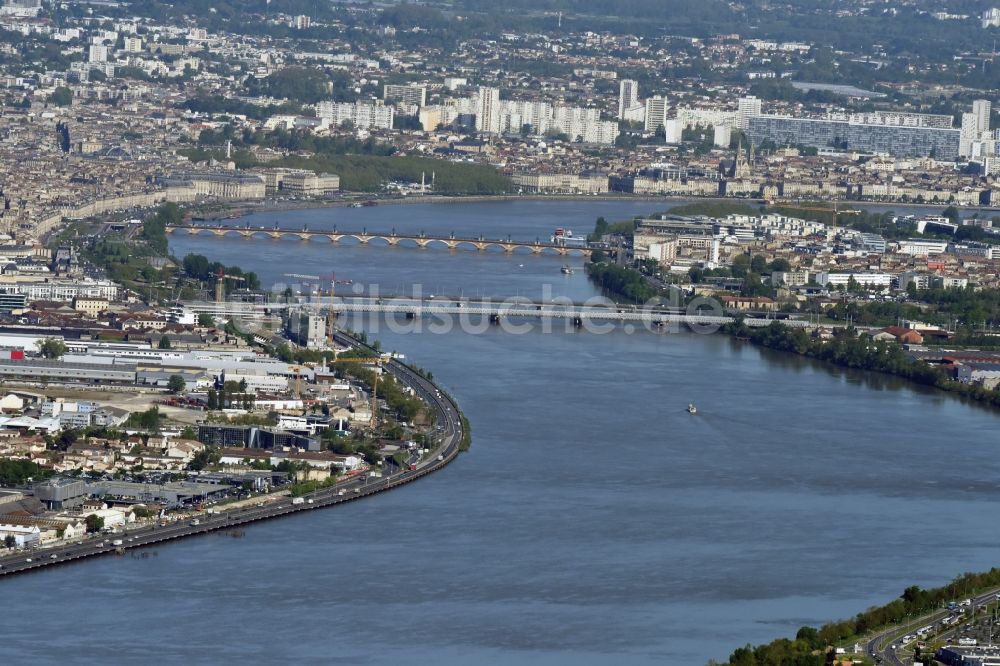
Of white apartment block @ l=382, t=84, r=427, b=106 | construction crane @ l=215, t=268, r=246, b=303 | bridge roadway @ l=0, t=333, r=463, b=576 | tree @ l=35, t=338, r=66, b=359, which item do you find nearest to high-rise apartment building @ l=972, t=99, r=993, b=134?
white apartment block @ l=382, t=84, r=427, b=106

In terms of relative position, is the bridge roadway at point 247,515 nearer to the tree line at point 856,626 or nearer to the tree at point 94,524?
the tree at point 94,524

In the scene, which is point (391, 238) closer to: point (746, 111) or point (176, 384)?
point (176, 384)

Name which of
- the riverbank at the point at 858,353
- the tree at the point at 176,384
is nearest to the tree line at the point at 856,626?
the tree at the point at 176,384

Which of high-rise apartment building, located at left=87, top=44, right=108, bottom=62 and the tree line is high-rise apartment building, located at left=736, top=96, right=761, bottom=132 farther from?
the tree line

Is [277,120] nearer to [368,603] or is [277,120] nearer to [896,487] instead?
[896,487]

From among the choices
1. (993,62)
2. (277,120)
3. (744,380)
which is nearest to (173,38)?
(277,120)
